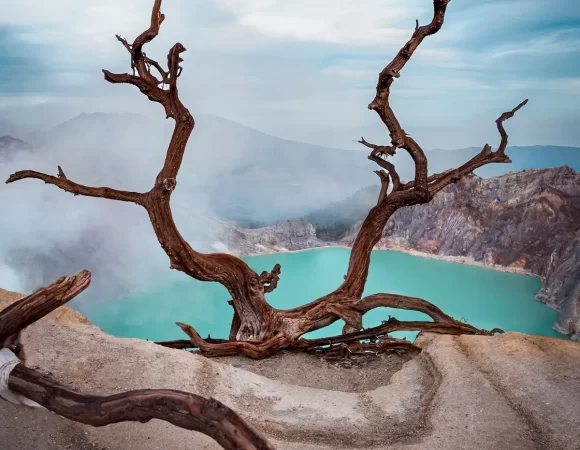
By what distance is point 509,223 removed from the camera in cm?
977

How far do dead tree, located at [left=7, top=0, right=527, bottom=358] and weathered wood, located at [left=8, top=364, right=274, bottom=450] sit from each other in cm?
257

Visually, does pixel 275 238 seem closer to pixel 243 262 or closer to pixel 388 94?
pixel 243 262

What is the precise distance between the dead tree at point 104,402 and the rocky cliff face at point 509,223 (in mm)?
6864

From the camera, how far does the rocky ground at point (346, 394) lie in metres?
3.58

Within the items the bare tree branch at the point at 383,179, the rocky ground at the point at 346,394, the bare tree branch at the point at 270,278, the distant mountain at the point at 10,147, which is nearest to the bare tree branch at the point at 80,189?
the rocky ground at the point at 346,394

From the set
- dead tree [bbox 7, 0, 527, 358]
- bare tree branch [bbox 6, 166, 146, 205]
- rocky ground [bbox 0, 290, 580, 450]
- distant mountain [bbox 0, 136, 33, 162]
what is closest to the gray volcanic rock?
distant mountain [bbox 0, 136, 33, 162]

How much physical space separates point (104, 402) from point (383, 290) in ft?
22.0

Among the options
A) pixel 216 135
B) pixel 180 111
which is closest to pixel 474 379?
pixel 180 111

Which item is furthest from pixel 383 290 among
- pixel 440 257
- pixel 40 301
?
pixel 40 301

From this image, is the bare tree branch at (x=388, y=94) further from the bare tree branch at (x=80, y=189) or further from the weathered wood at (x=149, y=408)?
the weathered wood at (x=149, y=408)

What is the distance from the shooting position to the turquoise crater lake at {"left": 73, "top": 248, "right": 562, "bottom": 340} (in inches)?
333

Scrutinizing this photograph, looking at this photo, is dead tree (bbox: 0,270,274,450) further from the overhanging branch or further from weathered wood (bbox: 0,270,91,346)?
the overhanging branch

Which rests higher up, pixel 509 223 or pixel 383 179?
pixel 383 179

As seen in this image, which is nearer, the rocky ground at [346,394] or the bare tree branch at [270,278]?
the rocky ground at [346,394]
